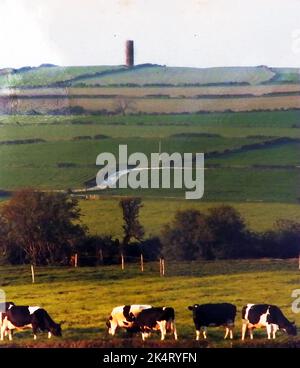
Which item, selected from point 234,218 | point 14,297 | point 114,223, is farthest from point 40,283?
point 234,218

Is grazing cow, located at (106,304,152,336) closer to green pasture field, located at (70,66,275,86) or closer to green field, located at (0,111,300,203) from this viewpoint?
green field, located at (0,111,300,203)

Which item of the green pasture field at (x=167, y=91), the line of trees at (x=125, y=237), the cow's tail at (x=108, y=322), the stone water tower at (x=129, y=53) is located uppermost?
→ the stone water tower at (x=129, y=53)

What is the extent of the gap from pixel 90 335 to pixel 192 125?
1.60 m

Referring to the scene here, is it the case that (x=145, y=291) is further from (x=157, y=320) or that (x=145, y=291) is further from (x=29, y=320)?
(x=29, y=320)

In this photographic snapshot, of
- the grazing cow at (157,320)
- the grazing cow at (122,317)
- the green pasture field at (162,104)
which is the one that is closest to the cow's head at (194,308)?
the grazing cow at (157,320)

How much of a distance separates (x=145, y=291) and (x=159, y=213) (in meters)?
0.55

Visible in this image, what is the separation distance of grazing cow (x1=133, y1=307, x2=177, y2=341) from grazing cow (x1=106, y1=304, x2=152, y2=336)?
0.10 ft

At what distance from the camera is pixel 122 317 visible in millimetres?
7113

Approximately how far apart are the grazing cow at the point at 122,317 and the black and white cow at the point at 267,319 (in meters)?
0.68

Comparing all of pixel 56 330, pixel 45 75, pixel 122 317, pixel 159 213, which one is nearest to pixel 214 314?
pixel 122 317

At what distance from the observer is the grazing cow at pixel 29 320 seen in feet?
23.3

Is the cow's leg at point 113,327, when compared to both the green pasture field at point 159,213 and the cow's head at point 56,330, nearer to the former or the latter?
the cow's head at point 56,330

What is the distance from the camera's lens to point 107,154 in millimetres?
7129
